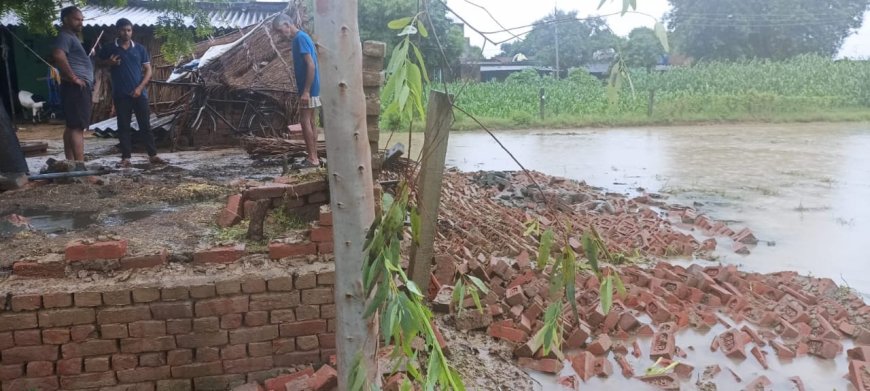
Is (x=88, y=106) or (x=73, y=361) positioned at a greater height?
(x=88, y=106)

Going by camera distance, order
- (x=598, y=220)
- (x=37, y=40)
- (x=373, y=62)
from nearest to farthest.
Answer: (x=373, y=62) → (x=598, y=220) → (x=37, y=40)

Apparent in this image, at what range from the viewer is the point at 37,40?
14.2 meters

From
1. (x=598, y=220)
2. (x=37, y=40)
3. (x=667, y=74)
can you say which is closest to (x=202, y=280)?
(x=598, y=220)

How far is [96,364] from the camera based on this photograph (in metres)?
3.00

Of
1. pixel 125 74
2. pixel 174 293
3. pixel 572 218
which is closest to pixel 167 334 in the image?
pixel 174 293

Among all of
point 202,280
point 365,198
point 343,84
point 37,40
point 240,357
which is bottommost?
point 240,357

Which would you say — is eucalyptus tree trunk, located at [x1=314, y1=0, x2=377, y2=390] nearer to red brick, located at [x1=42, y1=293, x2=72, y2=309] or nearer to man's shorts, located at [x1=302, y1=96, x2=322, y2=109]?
red brick, located at [x1=42, y1=293, x2=72, y2=309]

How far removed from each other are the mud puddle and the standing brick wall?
4.56 meters

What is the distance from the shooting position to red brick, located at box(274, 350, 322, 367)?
3.19m

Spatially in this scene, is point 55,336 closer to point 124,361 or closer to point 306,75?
point 124,361

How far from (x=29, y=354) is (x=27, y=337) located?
0.27 ft

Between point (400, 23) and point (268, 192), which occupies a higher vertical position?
point (400, 23)

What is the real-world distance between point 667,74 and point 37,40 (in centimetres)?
2603

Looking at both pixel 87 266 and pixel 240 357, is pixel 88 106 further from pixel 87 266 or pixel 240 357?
pixel 240 357
